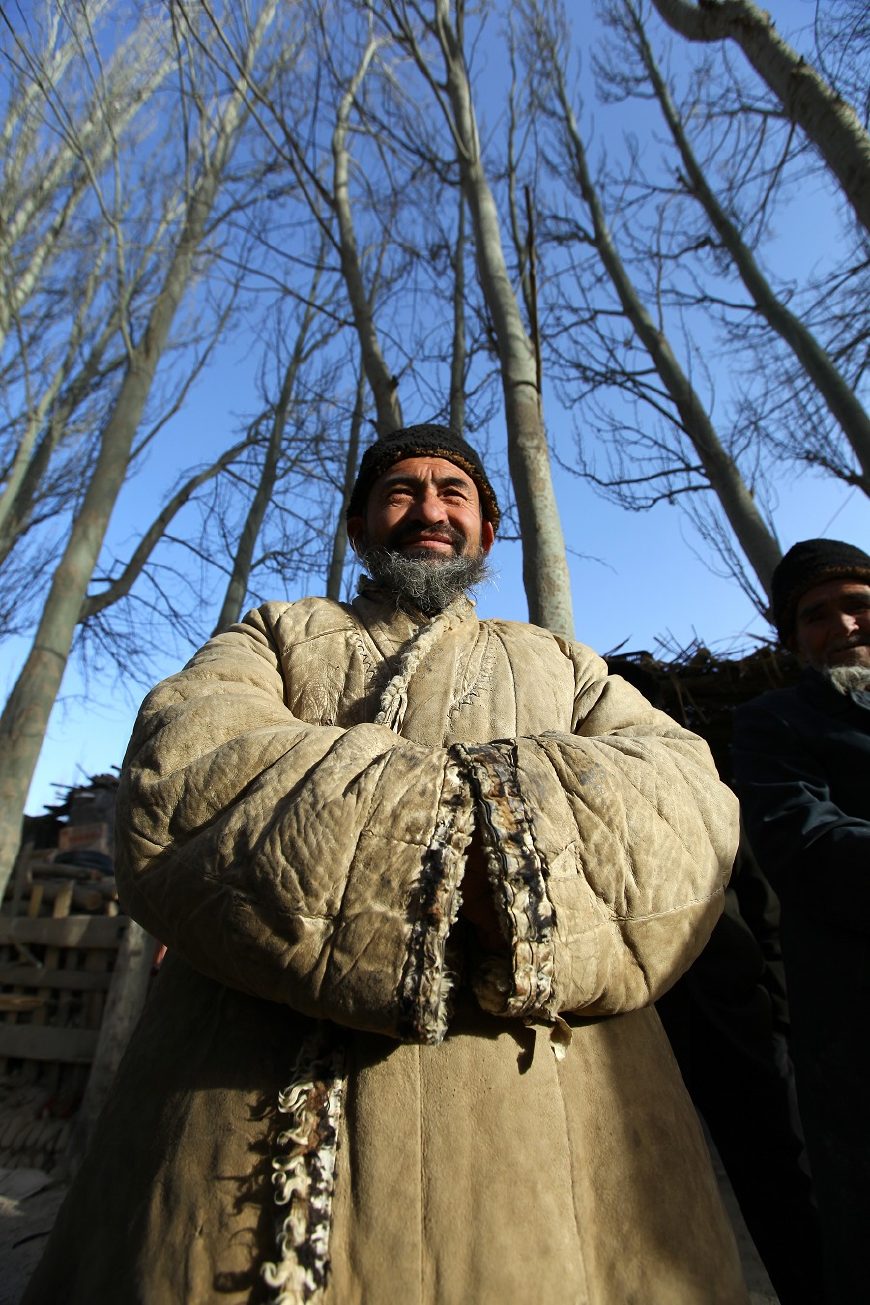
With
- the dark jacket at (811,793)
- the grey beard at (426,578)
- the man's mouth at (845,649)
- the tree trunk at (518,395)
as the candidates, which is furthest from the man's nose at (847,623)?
the grey beard at (426,578)

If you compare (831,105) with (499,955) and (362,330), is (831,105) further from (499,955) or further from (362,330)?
(499,955)

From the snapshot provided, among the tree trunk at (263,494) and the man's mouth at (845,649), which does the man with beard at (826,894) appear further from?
the tree trunk at (263,494)

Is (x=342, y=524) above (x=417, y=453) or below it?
above

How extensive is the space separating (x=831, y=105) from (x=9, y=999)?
7.12 meters

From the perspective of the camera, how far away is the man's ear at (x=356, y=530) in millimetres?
2062

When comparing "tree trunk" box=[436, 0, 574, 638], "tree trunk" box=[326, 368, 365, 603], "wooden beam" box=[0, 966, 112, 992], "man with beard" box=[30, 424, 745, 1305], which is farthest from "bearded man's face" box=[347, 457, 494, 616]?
"tree trunk" box=[326, 368, 365, 603]

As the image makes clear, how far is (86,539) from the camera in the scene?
23.3ft

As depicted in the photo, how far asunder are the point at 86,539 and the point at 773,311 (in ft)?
20.9

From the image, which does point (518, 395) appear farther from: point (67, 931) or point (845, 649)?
point (67, 931)

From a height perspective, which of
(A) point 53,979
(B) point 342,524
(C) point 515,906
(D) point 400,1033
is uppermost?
(B) point 342,524

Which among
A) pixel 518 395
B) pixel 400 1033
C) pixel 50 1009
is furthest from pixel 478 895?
pixel 50 1009

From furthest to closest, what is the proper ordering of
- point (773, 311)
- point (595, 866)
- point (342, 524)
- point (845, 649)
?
point (342, 524), point (773, 311), point (845, 649), point (595, 866)

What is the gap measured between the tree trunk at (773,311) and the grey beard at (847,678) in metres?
3.30

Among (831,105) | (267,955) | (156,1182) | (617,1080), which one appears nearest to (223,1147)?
(156,1182)
